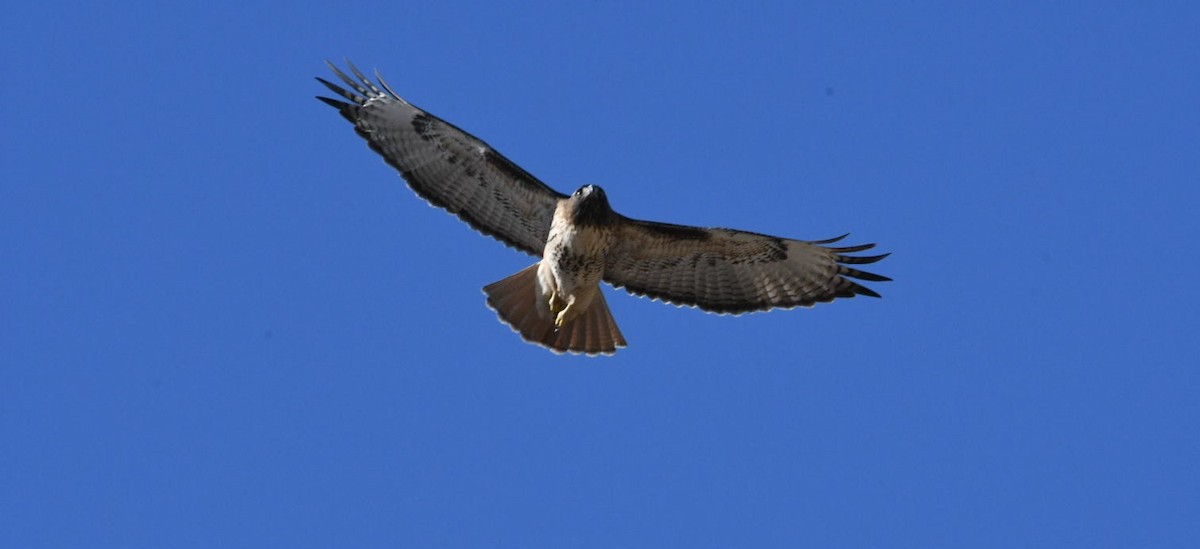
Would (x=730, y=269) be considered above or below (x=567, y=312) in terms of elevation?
above

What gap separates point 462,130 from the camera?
50.6 feet

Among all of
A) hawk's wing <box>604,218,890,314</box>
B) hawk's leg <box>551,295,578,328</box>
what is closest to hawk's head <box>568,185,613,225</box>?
hawk's wing <box>604,218,890,314</box>

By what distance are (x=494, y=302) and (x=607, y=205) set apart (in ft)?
5.39

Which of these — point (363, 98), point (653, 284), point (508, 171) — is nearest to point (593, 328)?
point (653, 284)

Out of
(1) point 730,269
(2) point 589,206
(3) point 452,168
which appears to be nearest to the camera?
(2) point 589,206

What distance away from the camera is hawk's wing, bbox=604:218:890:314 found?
15820 mm

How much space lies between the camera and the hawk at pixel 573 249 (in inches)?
609

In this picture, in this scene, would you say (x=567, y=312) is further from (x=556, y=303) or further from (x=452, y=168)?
(x=452, y=168)

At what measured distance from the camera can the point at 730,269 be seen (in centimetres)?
1616

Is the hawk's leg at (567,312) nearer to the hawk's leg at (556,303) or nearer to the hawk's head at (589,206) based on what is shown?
the hawk's leg at (556,303)

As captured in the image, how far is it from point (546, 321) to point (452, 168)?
163 centimetres

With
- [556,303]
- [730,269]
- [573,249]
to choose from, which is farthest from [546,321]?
[730,269]

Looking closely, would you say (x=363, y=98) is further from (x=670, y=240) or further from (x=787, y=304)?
(x=787, y=304)

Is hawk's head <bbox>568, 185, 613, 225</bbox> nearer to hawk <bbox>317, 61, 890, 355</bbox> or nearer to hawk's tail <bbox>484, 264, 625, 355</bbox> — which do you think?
hawk <bbox>317, 61, 890, 355</bbox>
